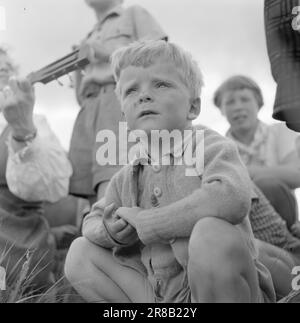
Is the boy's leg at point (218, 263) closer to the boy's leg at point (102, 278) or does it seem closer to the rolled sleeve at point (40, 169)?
the boy's leg at point (102, 278)

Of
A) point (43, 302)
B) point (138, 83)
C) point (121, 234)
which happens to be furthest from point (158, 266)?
point (138, 83)

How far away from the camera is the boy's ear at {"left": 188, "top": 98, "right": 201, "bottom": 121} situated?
1.24m

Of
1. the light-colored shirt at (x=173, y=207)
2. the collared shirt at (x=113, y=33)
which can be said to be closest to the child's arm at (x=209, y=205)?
the light-colored shirt at (x=173, y=207)

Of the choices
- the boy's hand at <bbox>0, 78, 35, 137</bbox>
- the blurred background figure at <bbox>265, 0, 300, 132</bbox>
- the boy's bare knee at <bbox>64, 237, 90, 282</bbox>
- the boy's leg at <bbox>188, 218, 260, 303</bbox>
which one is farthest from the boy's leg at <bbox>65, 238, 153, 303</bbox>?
the boy's hand at <bbox>0, 78, 35, 137</bbox>

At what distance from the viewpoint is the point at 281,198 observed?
5.13 feet

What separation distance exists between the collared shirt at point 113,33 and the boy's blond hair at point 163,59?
1.51 ft

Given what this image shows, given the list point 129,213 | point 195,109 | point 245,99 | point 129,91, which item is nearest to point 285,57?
point 195,109

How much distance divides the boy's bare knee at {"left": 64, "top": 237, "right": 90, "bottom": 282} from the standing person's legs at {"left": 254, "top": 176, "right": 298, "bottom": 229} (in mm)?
533

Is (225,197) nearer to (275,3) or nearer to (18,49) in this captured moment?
(275,3)

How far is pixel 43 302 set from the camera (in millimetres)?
1190

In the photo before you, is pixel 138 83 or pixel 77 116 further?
pixel 77 116

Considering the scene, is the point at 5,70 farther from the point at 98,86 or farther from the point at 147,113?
the point at 147,113

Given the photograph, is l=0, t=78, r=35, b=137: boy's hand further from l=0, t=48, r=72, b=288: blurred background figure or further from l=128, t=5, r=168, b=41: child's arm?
l=128, t=5, r=168, b=41: child's arm
